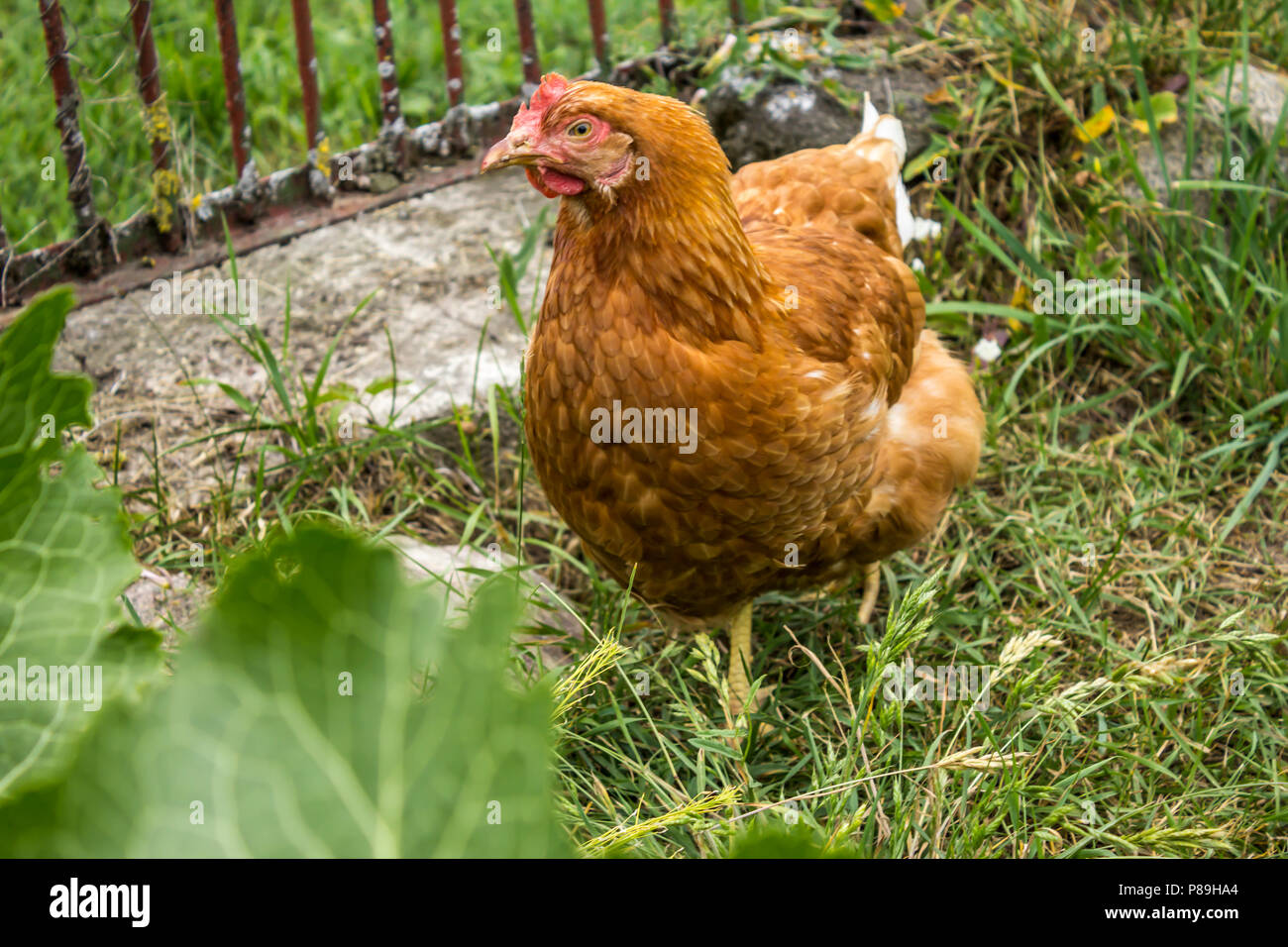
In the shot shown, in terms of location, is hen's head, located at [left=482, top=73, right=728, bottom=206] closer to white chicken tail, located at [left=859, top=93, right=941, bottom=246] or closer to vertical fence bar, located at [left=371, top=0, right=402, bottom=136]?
white chicken tail, located at [left=859, top=93, right=941, bottom=246]

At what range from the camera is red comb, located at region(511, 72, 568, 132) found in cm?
197

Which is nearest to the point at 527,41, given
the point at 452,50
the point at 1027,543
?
the point at 452,50

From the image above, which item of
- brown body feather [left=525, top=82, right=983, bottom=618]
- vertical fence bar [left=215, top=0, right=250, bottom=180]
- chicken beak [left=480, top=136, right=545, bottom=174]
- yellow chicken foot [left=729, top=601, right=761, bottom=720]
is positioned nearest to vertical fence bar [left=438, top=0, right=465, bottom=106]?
vertical fence bar [left=215, top=0, right=250, bottom=180]

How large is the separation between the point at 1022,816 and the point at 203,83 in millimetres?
3849

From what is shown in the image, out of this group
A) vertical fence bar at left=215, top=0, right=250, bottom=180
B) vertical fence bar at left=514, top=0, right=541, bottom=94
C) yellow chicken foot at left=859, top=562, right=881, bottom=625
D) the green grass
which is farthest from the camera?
vertical fence bar at left=514, top=0, right=541, bottom=94

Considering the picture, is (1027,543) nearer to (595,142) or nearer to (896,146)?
(896,146)

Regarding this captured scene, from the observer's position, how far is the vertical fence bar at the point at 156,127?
314 cm

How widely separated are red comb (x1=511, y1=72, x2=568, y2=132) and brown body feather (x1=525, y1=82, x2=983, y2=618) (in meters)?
0.04

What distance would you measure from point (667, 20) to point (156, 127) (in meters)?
1.98

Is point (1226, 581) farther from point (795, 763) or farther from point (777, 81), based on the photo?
Result: point (777, 81)

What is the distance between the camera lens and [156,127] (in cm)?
329

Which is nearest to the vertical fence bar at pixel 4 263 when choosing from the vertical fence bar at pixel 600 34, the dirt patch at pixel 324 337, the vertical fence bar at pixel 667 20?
the dirt patch at pixel 324 337

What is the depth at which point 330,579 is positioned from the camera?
351mm

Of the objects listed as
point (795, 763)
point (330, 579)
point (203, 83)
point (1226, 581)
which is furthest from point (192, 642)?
point (203, 83)
